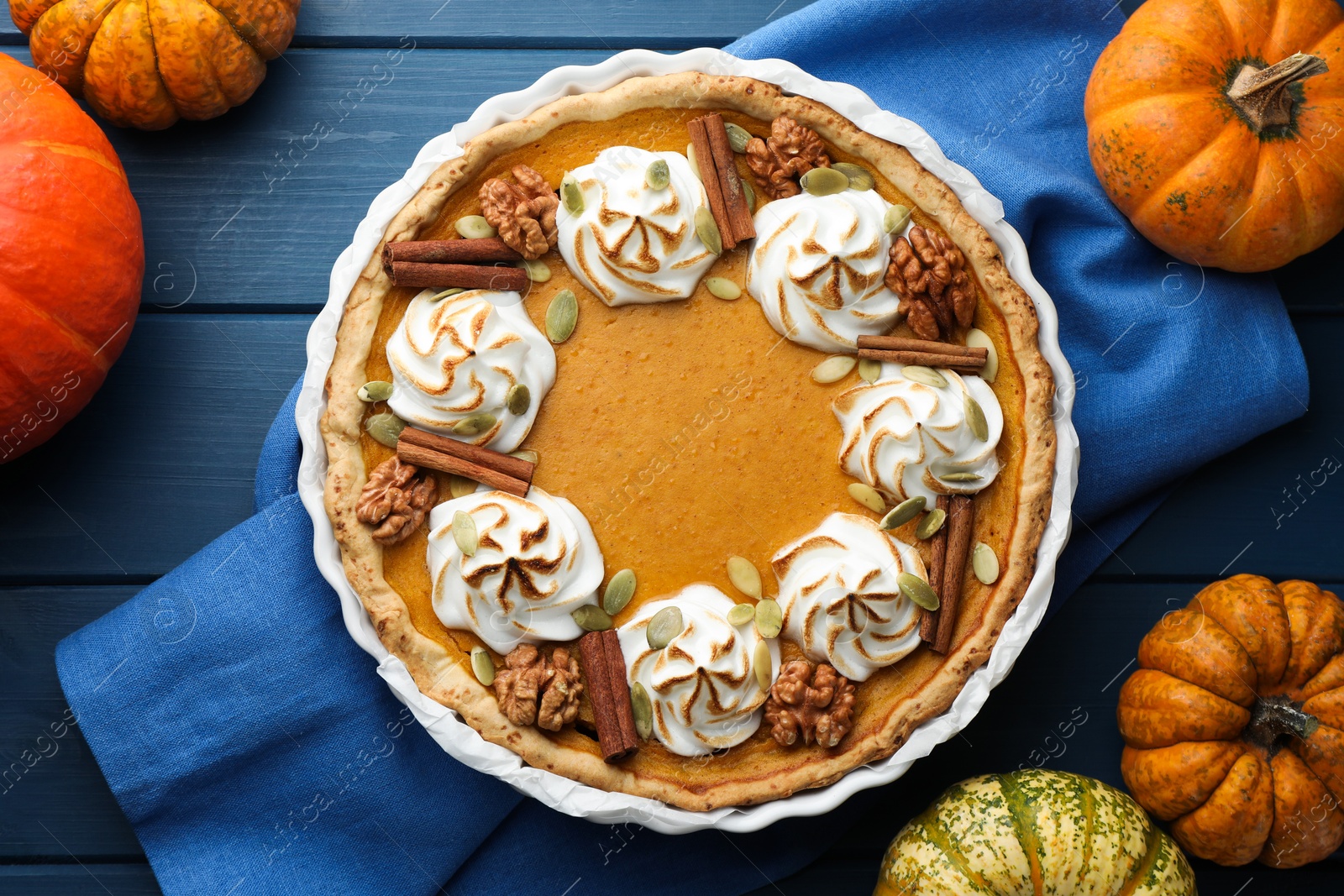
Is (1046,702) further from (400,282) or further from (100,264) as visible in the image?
(100,264)

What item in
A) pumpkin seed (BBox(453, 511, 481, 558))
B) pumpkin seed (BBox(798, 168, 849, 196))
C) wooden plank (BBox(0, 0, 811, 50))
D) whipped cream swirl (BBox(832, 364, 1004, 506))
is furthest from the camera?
wooden plank (BBox(0, 0, 811, 50))

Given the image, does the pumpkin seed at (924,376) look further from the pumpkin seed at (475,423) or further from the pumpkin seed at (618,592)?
the pumpkin seed at (475,423)

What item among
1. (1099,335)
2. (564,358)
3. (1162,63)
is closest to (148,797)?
(564,358)

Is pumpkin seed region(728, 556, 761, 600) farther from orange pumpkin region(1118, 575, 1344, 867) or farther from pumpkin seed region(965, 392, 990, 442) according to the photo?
orange pumpkin region(1118, 575, 1344, 867)

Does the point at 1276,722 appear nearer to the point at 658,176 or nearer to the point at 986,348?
the point at 986,348

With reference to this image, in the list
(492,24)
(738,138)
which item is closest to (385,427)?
(738,138)

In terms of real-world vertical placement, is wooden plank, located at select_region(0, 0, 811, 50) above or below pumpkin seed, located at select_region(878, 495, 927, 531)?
above

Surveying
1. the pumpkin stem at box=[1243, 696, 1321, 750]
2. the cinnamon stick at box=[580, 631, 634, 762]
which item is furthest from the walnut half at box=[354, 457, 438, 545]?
the pumpkin stem at box=[1243, 696, 1321, 750]
